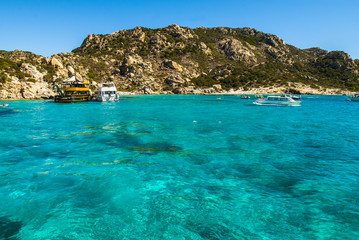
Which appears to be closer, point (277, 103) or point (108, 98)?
point (277, 103)

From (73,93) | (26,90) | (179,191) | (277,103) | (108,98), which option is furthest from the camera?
(26,90)

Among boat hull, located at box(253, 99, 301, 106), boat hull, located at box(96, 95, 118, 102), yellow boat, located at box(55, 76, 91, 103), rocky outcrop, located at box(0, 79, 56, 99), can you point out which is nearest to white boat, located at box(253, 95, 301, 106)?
boat hull, located at box(253, 99, 301, 106)

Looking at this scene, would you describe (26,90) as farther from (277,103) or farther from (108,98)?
(277,103)

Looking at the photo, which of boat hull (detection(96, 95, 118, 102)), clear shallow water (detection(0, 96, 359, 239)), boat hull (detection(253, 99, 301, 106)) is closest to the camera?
clear shallow water (detection(0, 96, 359, 239))

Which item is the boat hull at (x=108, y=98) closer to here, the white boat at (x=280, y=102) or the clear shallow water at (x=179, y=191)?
the white boat at (x=280, y=102)

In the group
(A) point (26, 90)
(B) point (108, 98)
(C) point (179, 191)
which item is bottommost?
(C) point (179, 191)

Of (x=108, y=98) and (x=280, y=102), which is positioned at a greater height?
(x=108, y=98)

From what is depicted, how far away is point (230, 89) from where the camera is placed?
591ft

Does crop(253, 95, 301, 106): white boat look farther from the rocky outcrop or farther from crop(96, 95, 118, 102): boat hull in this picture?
the rocky outcrop

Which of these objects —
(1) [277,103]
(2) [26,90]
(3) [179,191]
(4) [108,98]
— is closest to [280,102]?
(1) [277,103]

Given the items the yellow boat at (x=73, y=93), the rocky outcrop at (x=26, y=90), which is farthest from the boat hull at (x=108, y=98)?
the rocky outcrop at (x=26, y=90)

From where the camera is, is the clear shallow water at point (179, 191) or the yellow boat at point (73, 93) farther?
the yellow boat at point (73, 93)

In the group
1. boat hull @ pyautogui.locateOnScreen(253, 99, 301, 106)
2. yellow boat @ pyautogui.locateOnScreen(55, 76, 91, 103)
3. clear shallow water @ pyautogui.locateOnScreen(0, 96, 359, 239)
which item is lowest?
clear shallow water @ pyautogui.locateOnScreen(0, 96, 359, 239)

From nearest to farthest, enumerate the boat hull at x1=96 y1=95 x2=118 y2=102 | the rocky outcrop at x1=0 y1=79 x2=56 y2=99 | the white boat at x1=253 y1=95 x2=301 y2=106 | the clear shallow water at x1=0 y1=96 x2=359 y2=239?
the clear shallow water at x1=0 y1=96 x2=359 y2=239, the white boat at x1=253 y1=95 x2=301 y2=106, the boat hull at x1=96 y1=95 x2=118 y2=102, the rocky outcrop at x1=0 y1=79 x2=56 y2=99
